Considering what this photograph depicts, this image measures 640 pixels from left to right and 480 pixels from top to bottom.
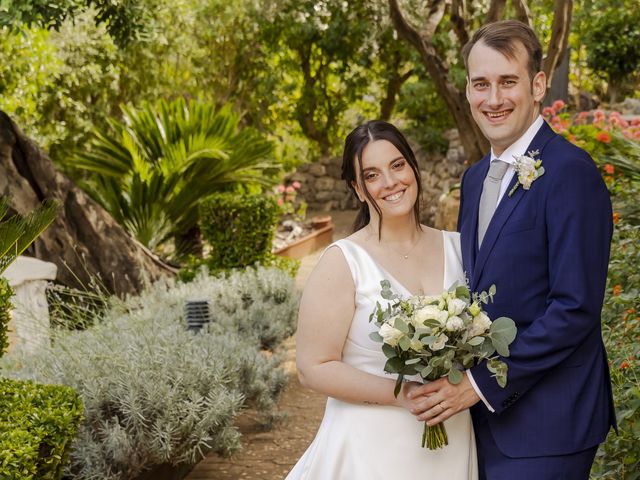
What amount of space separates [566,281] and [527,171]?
1.14ft

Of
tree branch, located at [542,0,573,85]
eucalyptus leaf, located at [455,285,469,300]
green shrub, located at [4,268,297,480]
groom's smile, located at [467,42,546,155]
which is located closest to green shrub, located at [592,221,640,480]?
eucalyptus leaf, located at [455,285,469,300]

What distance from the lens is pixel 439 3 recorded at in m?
10.0

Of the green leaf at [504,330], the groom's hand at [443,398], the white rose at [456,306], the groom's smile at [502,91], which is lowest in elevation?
the groom's hand at [443,398]

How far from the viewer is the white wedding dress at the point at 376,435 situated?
8.63ft

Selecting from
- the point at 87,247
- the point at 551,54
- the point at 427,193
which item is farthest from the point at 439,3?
the point at 427,193

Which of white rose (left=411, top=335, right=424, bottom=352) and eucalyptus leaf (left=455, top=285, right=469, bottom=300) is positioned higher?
eucalyptus leaf (left=455, top=285, right=469, bottom=300)

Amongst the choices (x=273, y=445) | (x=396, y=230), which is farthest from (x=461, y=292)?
(x=273, y=445)

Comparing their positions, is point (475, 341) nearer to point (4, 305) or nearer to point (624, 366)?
point (624, 366)

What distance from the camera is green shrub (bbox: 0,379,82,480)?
10.8ft

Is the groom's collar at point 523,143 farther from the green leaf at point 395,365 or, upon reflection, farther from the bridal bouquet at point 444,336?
the green leaf at point 395,365

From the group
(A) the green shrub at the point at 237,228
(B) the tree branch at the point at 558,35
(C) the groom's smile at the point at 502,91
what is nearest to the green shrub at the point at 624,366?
(C) the groom's smile at the point at 502,91

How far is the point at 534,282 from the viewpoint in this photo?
7.86 feet

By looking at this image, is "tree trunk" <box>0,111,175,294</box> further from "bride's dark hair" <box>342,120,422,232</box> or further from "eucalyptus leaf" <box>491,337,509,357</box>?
"eucalyptus leaf" <box>491,337,509,357</box>

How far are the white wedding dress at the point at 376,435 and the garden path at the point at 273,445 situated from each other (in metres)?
2.83
